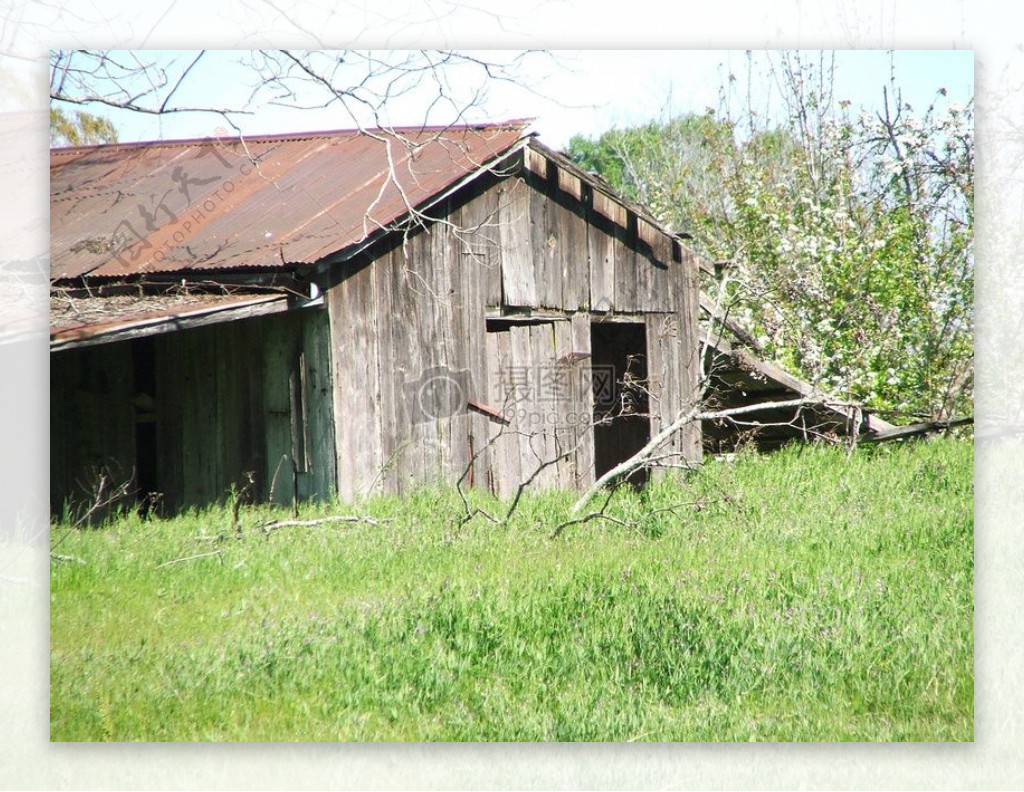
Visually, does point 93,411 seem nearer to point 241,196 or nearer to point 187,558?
point 241,196

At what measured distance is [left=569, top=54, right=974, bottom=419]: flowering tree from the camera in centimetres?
687

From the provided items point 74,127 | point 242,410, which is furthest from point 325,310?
point 74,127

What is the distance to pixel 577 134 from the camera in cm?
901

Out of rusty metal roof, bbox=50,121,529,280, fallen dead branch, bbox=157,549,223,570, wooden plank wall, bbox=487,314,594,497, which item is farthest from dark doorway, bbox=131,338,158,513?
wooden plank wall, bbox=487,314,594,497

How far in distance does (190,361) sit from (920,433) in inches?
204

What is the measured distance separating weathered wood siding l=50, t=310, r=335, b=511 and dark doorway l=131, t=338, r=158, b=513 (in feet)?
0.15

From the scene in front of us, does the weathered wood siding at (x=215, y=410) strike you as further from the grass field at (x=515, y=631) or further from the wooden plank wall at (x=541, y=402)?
the wooden plank wall at (x=541, y=402)

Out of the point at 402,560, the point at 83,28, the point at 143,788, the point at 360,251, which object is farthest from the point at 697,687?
the point at 83,28

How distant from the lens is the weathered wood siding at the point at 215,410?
754cm

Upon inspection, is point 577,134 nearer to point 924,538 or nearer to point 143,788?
point 924,538

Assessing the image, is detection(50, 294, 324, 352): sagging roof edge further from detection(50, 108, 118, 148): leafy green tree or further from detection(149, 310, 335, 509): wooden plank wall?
detection(50, 108, 118, 148): leafy green tree

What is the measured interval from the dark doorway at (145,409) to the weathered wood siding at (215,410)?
0.04 m

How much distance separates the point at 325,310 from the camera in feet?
24.5

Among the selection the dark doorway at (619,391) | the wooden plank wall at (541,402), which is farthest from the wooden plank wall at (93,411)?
the dark doorway at (619,391)
